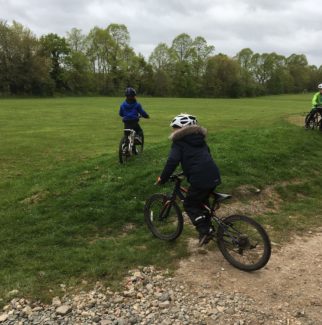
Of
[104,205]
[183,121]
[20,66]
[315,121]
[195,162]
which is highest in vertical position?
[20,66]

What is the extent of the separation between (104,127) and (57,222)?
19644 mm

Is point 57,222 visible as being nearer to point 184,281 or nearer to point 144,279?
point 144,279

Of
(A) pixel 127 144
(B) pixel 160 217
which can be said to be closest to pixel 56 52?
(A) pixel 127 144

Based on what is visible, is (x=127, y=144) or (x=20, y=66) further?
(x=20, y=66)

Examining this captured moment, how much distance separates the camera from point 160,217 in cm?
722

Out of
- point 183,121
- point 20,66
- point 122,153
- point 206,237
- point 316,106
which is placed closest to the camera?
point 183,121

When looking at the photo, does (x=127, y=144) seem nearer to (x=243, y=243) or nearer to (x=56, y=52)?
(x=243, y=243)

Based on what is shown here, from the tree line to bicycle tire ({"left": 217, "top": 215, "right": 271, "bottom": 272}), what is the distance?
271ft

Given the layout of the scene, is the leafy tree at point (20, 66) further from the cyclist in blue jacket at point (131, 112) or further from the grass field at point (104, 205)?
the cyclist in blue jacket at point (131, 112)

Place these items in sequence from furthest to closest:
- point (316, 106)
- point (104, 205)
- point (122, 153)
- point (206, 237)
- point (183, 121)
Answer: point (316, 106)
point (122, 153)
point (104, 205)
point (206, 237)
point (183, 121)

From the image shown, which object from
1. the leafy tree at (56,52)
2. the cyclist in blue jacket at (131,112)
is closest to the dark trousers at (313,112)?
the cyclist in blue jacket at (131,112)

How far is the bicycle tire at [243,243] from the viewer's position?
5543 millimetres

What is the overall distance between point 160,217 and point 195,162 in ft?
5.78

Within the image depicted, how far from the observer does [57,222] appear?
771cm
